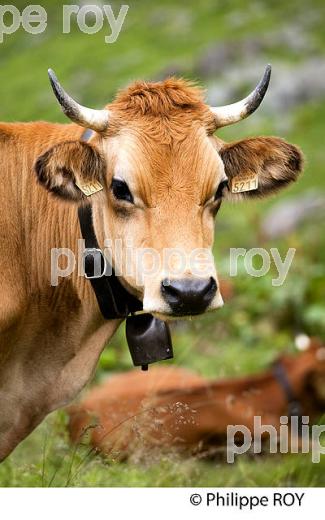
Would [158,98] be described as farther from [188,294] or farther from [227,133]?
[227,133]

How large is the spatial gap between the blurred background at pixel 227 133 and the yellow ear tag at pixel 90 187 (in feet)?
3.22

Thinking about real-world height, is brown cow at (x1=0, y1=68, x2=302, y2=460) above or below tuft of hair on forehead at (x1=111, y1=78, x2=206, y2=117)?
below

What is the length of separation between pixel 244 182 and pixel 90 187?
39.4 inches

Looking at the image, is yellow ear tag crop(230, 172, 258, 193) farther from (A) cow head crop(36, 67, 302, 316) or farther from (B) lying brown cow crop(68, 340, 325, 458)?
(B) lying brown cow crop(68, 340, 325, 458)

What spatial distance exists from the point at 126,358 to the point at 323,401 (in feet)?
9.54

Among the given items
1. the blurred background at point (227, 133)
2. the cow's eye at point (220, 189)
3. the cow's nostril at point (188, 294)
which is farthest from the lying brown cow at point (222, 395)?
the cow's nostril at point (188, 294)

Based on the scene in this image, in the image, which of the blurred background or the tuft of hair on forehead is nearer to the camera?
the tuft of hair on forehead

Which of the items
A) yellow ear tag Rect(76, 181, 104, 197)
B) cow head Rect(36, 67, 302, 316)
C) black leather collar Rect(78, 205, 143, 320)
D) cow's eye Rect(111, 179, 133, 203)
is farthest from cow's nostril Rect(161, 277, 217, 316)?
yellow ear tag Rect(76, 181, 104, 197)

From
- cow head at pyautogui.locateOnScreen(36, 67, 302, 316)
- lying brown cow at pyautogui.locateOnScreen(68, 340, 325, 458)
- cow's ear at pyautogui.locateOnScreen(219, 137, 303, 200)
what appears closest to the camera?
cow head at pyautogui.locateOnScreen(36, 67, 302, 316)

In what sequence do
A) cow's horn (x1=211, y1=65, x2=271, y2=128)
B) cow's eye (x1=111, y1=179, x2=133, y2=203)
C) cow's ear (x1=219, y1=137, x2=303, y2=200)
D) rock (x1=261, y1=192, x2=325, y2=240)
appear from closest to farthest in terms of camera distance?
cow's eye (x1=111, y1=179, x2=133, y2=203) < cow's horn (x1=211, y1=65, x2=271, y2=128) < cow's ear (x1=219, y1=137, x2=303, y2=200) < rock (x1=261, y1=192, x2=325, y2=240)

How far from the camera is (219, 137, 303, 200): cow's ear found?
532 centimetres

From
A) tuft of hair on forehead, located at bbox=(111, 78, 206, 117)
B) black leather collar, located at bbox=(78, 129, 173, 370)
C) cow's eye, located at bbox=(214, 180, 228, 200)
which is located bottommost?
black leather collar, located at bbox=(78, 129, 173, 370)

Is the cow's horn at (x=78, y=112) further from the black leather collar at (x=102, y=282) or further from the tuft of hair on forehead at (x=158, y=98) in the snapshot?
the black leather collar at (x=102, y=282)
